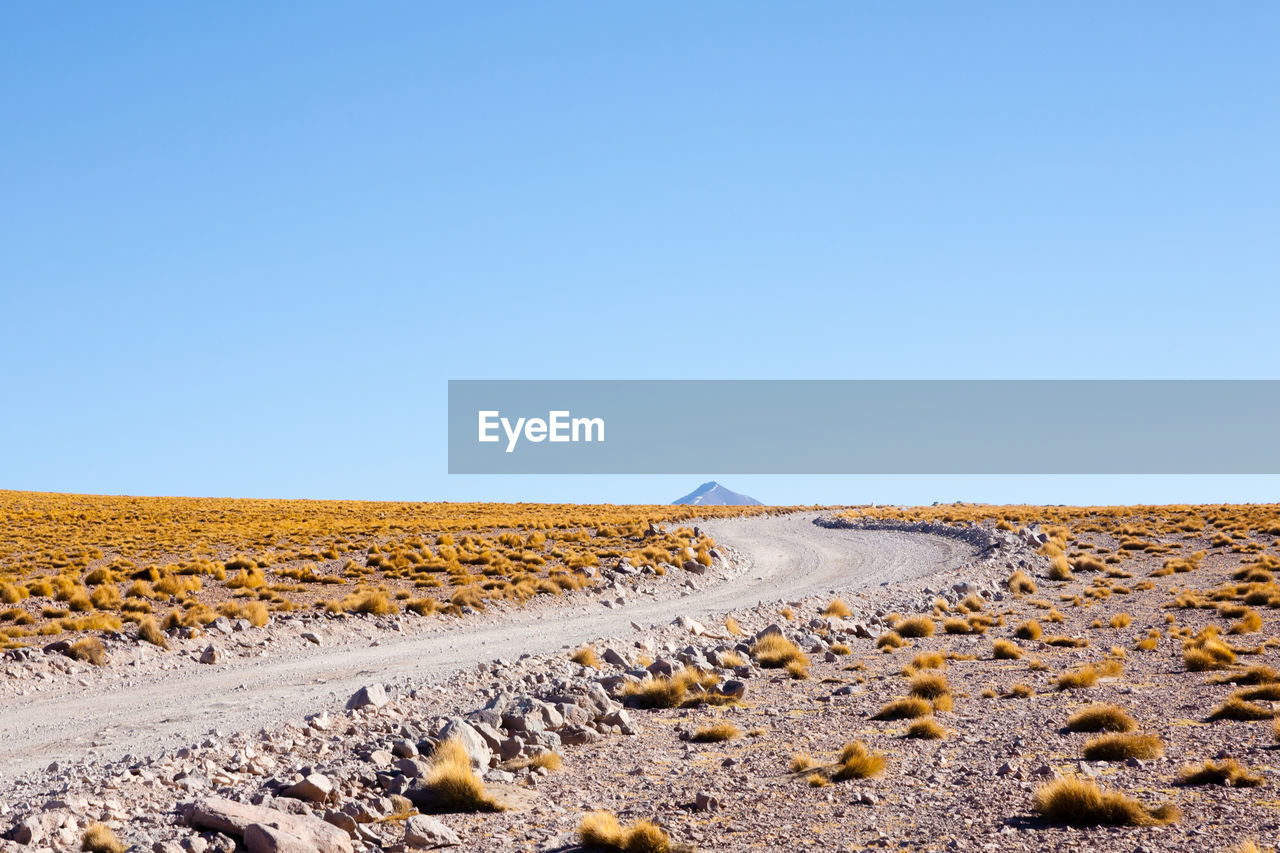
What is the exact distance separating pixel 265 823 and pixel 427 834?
1328 mm

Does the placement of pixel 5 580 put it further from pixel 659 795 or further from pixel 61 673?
pixel 659 795

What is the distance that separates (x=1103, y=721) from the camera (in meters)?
11.7

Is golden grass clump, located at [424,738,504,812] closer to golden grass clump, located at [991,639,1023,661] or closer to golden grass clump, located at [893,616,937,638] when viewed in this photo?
golden grass clump, located at [991,639,1023,661]

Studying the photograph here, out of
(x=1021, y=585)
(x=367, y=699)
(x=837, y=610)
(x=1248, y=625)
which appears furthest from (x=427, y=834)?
(x=1021, y=585)

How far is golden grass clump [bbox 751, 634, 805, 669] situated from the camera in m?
18.0

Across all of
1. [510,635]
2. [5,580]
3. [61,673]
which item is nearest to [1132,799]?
[510,635]

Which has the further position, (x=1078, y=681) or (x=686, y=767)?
(x=1078, y=681)

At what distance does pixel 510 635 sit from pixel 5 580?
54.2 feet

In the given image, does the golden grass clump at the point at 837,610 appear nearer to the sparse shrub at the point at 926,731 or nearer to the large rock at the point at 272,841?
the sparse shrub at the point at 926,731

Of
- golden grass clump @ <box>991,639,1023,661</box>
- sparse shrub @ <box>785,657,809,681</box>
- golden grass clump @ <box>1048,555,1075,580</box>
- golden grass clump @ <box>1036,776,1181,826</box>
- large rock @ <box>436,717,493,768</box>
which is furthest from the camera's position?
golden grass clump @ <box>1048,555,1075,580</box>

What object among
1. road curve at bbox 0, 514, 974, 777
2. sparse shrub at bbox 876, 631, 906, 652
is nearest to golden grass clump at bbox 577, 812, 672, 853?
road curve at bbox 0, 514, 974, 777

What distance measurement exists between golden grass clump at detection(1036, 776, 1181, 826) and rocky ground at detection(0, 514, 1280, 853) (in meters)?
0.13

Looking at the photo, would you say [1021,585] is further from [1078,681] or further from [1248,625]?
[1078,681]

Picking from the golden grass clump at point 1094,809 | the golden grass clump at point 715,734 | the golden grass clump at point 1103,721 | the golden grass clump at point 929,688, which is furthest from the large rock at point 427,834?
the golden grass clump at point 929,688
